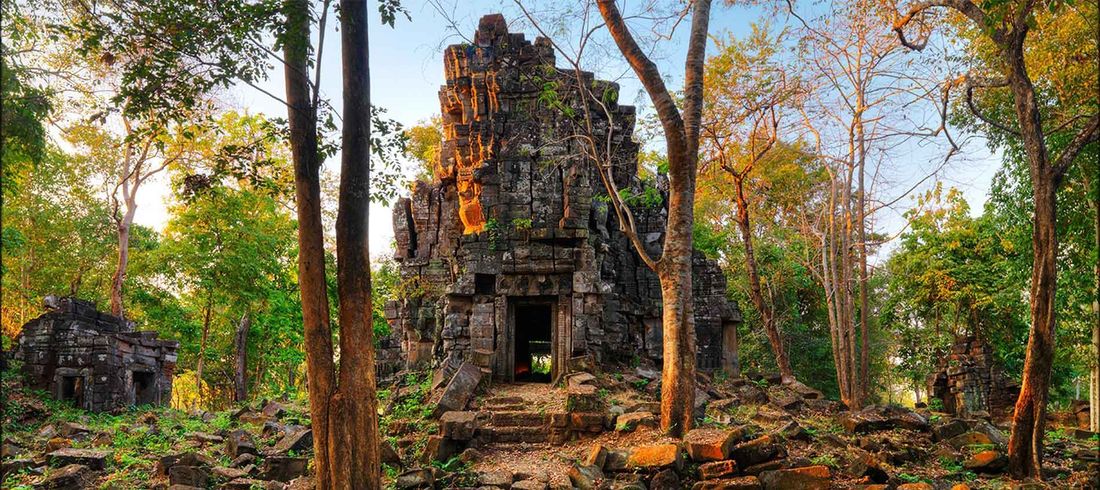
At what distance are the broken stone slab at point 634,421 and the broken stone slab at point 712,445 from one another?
138cm

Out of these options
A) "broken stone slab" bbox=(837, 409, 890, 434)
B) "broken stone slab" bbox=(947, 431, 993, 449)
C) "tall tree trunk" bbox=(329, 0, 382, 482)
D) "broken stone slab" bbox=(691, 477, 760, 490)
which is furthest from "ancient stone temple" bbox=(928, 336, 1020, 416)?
"tall tree trunk" bbox=(329, 0, 382, 482)

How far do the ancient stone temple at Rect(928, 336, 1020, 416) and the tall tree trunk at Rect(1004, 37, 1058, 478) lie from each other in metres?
11.0

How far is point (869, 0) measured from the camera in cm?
1119

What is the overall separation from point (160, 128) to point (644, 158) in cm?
1868

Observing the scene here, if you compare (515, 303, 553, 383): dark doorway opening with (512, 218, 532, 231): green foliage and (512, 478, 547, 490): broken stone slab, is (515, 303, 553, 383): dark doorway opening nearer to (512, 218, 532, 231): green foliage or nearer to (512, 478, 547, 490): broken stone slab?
(512, 218, 532, 231): green foliage

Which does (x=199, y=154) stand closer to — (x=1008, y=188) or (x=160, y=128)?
(x=160, y=128)

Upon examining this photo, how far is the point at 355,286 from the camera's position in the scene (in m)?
5.84

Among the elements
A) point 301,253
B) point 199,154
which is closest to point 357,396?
point 301,253

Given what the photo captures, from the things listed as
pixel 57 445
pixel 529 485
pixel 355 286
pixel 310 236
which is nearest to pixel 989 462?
pixel 529 485

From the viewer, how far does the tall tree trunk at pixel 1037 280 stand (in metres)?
6.32

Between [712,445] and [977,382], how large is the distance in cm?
1339

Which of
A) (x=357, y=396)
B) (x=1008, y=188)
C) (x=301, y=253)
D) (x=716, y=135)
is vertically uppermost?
(x=716, y=135)

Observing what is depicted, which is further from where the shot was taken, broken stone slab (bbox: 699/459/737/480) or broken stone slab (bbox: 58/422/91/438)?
broken stone slab (bbox: 58/422/91/438)

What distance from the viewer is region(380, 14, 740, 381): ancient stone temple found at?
12547 millimetres
